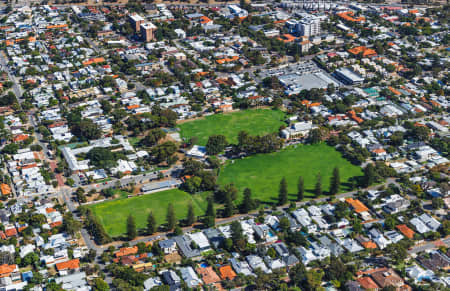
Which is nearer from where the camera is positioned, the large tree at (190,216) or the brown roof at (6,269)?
the brown roof at (6,269)

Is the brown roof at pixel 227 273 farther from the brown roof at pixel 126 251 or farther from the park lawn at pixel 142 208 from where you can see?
the park lawn at pixel 142 208

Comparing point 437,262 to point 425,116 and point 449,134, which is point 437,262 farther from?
point 425,116

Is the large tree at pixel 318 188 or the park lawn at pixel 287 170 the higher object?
the large tree at pixel 318 188

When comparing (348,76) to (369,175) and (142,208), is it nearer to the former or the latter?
(369,175)

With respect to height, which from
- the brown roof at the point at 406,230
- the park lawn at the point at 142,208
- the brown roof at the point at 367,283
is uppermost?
the park lawn at the point at 142,208

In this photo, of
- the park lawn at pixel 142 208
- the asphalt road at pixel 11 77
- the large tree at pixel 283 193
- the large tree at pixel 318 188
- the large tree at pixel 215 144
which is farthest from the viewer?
the asphalt road at pixel 11 77

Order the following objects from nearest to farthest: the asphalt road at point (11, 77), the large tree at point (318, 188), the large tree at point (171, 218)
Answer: the large tree at point (171, 218) < the large tree at point (318, 188) < the asphalt road at point (11, 77)

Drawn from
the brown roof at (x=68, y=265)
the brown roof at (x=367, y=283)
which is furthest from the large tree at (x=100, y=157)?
the brown roof at (x=367, y=283)
